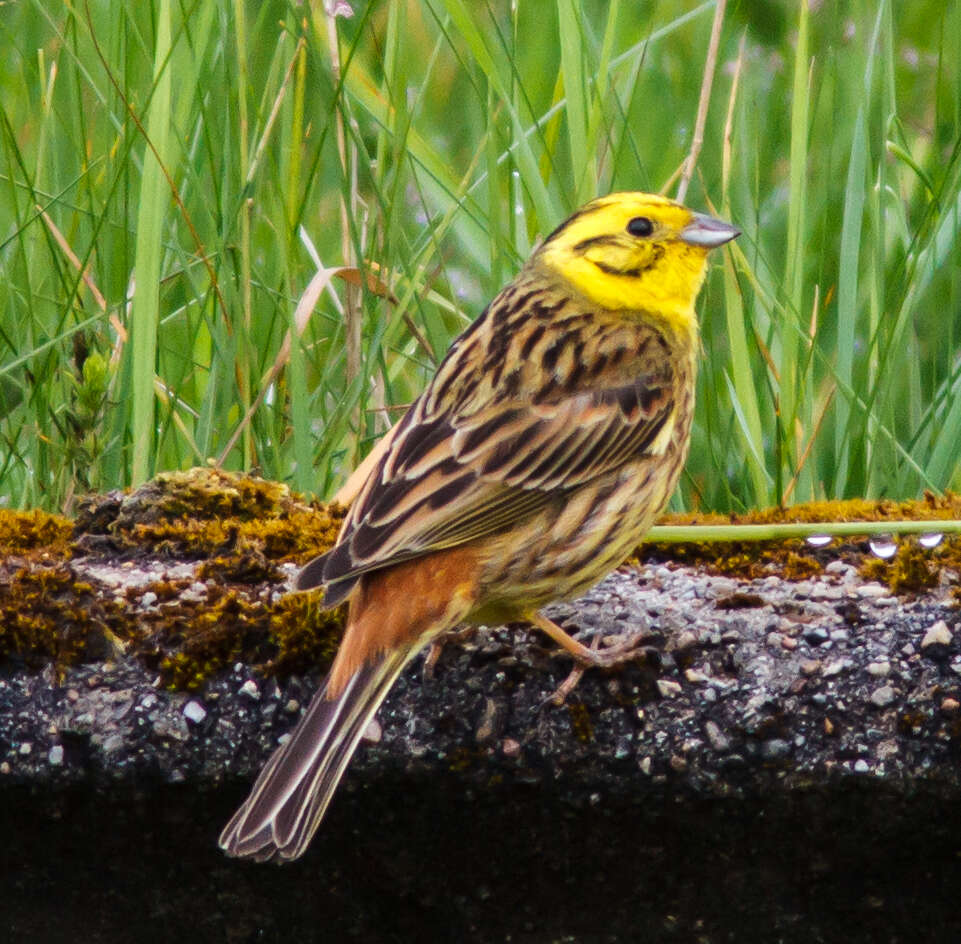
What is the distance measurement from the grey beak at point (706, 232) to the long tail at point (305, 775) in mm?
1142

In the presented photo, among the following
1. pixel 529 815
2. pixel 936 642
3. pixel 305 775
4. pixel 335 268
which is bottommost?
pixel 529 815

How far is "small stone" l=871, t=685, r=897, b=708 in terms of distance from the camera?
2.14m

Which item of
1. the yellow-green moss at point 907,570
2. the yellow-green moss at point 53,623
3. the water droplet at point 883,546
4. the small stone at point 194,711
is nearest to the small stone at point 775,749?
the yellow-green moss at point 907,570

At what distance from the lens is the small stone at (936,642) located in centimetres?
218

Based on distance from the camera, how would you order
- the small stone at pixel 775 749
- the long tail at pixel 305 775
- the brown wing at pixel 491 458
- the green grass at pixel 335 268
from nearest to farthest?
the long tail at pixel 305 775, the small stone at pixel 775 749, the brown wing at pixel 491 458, the green grass at pixel 335 268

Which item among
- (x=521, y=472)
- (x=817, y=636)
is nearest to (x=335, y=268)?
(x=521, y=472)

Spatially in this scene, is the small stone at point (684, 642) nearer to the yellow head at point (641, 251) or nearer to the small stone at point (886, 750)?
the small stone at point (886, 750)

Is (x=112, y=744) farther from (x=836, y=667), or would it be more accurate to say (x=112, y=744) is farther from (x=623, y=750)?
(x=836, y=667)

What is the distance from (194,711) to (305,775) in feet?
0.73

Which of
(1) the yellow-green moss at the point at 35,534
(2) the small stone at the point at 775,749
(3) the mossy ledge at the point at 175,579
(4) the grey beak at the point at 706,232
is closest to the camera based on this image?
(2) the small stone at the point at 775,749

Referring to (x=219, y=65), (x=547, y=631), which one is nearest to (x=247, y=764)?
(x=547, y=631)

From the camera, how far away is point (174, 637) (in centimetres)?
223

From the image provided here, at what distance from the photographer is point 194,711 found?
2.14 metres

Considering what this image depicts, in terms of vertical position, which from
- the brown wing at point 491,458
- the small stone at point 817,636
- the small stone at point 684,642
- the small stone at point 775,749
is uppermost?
the brown wing at point 491,458
